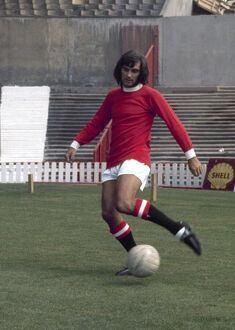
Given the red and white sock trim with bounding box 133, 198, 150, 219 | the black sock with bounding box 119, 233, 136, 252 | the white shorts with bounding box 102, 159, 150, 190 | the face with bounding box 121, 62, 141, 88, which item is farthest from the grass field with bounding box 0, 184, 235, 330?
the face with bounding box 121, 62, 141, 88

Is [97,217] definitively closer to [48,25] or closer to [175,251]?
[175,251]

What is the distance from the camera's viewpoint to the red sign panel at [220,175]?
29.7 meters

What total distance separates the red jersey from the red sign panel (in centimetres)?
1897

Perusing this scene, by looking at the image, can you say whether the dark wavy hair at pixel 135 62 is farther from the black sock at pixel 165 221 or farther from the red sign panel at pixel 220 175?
the red sign panel at pixel 220 175

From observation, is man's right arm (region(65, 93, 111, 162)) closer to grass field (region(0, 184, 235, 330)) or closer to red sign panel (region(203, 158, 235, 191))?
grass field (region(0, 184, 235, 330))

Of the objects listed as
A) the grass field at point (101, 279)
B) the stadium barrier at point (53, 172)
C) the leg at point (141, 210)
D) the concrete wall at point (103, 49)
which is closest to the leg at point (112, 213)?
the leg at point (141, 210)

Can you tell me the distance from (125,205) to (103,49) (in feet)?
122

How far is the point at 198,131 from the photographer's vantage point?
39812 millimetres

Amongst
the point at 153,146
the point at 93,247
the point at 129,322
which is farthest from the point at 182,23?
the point at 129,322

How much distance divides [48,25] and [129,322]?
4042 centimetres

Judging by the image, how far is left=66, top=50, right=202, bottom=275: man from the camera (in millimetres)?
10242

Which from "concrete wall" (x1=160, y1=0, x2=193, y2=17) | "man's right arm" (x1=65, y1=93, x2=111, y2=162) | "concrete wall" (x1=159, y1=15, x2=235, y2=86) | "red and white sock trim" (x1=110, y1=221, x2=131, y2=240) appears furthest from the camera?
"concrete wall" (x1=160, y1=0, x2=193, y2=17)

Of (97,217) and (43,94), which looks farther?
(43,94)

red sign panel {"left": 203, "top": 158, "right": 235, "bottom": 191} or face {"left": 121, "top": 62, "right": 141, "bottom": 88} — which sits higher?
face {"left": 121, "top": 62, "right": 141, "bottom": 88}
